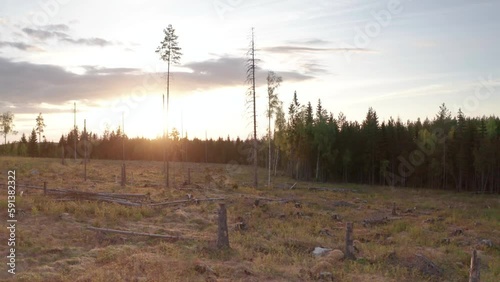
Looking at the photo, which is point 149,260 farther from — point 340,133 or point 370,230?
point 340,133

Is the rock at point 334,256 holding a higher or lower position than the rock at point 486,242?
higher

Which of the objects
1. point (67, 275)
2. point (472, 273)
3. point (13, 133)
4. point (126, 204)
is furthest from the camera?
point (13, 133)

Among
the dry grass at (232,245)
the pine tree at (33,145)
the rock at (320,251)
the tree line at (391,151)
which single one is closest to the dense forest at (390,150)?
the tree line at (391,151)

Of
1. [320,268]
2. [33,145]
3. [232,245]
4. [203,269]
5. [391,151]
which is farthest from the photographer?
[33,145]

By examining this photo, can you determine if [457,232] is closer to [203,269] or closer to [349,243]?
[349,243]

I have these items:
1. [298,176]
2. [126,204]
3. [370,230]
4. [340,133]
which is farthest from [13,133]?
[370,230]

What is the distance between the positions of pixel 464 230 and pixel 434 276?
9.94m

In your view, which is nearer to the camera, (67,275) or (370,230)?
(67,275)

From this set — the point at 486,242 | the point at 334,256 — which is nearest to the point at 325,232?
the point at 334,256

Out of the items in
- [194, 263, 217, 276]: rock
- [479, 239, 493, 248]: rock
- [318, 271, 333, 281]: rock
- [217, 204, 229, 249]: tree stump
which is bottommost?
[479, 239, 493, 248]: rock

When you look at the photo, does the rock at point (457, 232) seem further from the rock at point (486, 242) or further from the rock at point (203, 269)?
the rock at point (203, 269)

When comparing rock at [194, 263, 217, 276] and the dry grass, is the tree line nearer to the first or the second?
the dry grass

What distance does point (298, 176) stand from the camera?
71062mm

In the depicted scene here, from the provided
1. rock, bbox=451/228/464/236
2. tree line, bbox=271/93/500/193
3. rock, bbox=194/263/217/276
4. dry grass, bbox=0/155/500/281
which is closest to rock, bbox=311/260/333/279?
dry grass, bbox=0/155/500/281
